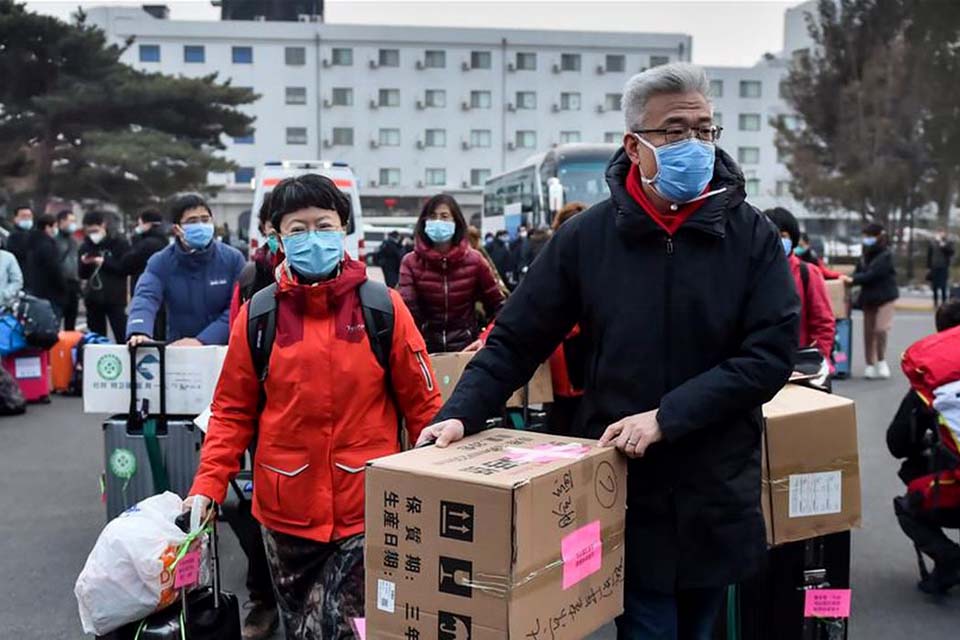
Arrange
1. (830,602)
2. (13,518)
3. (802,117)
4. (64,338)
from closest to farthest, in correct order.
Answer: (830,602) → (13,518) → (64,338) → (802,117)

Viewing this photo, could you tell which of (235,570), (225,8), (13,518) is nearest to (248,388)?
(235,570)

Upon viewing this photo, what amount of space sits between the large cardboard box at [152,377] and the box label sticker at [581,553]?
3028 mm

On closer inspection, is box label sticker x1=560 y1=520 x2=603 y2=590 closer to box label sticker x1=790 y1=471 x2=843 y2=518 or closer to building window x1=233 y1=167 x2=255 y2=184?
box label sticker x1=790 y1=471 x2=843 y2=518

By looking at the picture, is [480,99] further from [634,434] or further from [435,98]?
[634,434]

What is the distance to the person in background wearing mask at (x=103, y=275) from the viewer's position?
11180 millimetres

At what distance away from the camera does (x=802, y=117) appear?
37.9 m

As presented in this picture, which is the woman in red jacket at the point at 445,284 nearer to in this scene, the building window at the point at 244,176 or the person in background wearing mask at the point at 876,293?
the person in background wearing mask at the point at 876,293

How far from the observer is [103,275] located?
11.2m

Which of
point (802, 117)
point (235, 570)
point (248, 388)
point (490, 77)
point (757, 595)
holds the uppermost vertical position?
point (490, 77)

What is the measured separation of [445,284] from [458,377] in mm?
1445

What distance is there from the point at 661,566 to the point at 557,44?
6031cm

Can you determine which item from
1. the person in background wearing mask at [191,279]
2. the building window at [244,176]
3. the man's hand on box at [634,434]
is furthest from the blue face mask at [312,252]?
the building window at [244,176]

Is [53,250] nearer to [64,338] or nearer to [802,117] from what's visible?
[64,338]

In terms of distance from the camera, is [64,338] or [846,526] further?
[64,338]
